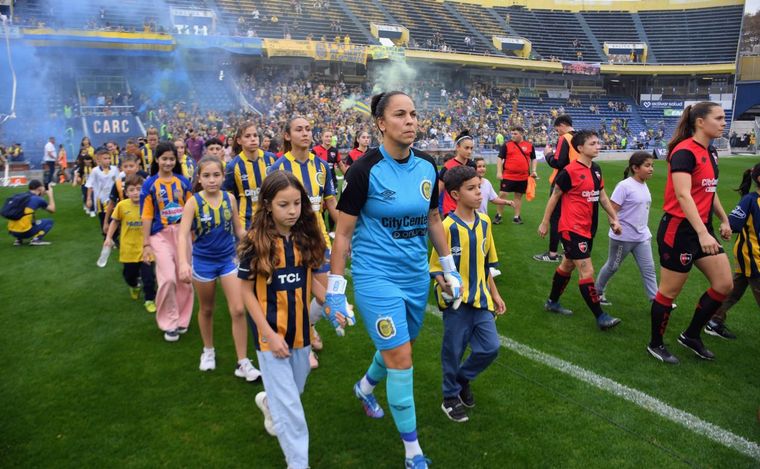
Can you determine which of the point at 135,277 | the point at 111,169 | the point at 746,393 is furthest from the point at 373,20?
the point at 746,393

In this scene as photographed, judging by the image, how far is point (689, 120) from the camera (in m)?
4.67

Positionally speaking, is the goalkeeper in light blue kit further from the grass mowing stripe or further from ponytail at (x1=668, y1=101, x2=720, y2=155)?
ponytail at (x1=668, y1=101, x2=720, y2=155)

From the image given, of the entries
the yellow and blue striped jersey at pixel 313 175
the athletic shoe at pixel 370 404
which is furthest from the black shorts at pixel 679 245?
the yellow and blue striped jersey at pixel 313 175

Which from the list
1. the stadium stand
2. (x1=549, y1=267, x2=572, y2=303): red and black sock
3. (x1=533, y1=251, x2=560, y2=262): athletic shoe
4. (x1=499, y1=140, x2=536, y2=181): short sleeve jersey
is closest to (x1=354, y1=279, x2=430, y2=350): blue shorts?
(x1=549, y1=267, x2=572, y2=303): red and black sock

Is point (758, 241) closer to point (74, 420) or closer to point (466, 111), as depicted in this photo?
point (74, 420)

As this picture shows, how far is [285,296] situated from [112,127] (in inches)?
1192

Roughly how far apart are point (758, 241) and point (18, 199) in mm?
12299

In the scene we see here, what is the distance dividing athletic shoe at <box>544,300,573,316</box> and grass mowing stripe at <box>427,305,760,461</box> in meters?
1.16

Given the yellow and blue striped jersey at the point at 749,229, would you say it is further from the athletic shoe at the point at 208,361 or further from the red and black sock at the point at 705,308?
the athletic shoe at the point at 208,361

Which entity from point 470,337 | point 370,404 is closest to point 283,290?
point 370,404

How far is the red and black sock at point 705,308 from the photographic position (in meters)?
4.75

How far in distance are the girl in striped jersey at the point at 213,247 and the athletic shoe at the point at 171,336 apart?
2.91 feet

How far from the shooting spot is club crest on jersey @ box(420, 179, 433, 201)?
10.8 feet

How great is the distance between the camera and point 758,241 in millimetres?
4840
